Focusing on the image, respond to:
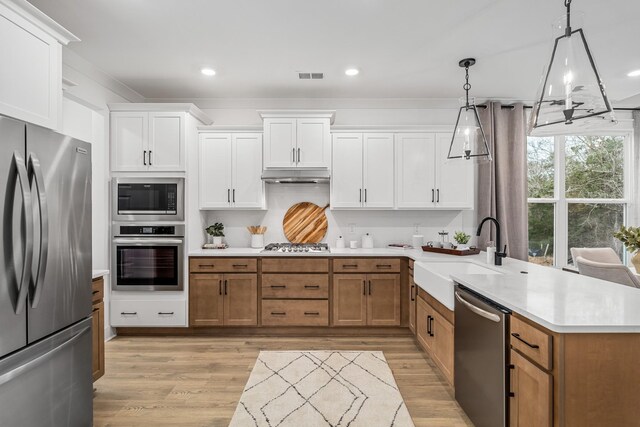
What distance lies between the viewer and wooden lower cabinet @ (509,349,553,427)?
55.4 inches

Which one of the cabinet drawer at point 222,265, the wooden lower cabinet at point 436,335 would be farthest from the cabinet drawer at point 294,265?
the wooden lower cabinet at point 436,335

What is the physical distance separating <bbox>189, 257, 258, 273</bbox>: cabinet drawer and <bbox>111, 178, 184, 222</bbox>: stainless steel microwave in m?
0.52

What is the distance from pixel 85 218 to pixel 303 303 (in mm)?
2297

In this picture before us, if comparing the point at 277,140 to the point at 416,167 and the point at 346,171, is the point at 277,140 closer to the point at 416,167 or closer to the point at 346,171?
the point at 346,171

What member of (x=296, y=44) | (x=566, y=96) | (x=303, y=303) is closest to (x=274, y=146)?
(x=296, y=44)

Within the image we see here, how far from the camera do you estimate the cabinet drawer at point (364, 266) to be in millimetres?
3648

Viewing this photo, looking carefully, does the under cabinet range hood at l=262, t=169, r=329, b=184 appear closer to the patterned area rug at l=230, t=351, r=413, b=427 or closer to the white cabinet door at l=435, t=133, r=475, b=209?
the white cabinet door at l=435, t=133, r=475, b=209

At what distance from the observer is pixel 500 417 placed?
1719 millimetres

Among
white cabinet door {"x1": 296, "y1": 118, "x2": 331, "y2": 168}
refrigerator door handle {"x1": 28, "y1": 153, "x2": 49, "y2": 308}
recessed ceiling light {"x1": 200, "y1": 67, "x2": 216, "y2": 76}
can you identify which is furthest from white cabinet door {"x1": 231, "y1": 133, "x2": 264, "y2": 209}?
refrigerator door handle {"x1": 28, "y1": 153, "x2": 49, "y2": 308}

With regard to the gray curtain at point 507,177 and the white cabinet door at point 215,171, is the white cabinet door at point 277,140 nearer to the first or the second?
the white cabinet door at point 215,171

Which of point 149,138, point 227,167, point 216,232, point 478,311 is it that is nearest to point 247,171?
Result: point 227,167

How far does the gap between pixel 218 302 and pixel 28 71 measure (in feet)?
8.47

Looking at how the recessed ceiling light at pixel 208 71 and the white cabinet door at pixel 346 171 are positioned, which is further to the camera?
the white cabinet door at pixel 346 171

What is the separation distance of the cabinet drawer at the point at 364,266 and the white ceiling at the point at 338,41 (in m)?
2.00
